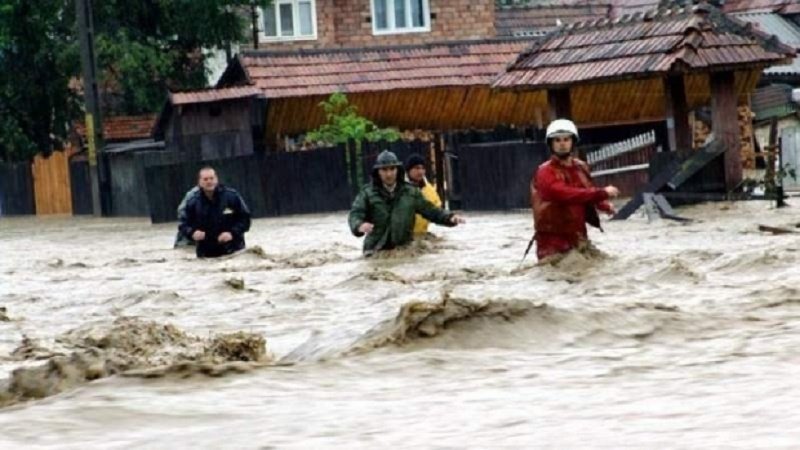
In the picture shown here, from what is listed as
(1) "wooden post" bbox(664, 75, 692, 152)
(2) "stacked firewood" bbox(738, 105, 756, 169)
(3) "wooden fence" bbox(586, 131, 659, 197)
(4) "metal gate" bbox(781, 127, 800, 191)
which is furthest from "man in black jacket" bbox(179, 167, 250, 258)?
(2) "stacked firewood" bbox(738, 105, 756, 169)

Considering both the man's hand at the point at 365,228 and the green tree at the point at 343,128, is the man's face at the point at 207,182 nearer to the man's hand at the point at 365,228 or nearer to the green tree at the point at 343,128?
the man's hand at the point at 365,228

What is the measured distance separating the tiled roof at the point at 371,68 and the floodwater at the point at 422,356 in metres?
22.6

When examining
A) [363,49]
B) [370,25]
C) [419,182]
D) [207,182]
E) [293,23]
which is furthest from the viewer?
[293,23]

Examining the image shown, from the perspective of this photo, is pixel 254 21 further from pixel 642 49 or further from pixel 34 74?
Result: pixel 642 49

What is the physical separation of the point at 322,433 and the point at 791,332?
3589mm

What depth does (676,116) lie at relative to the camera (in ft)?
95.1

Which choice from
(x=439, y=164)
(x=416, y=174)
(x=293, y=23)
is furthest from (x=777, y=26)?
(x=416, y=174)

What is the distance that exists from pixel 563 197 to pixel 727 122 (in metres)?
13.5

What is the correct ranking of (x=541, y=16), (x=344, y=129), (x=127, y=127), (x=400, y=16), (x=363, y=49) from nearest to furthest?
1. (x=344, y=129)
2. (x=363, y=49)
3. (x=127, y=127)
4. (x=400, y=16)
5. (x=541, y=16)

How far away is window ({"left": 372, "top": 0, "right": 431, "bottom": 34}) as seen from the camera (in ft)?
172

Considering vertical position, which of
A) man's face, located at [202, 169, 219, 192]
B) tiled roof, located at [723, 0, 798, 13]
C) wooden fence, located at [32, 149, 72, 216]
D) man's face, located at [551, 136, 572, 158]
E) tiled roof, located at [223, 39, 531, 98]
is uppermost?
tiled roof, located at [723, 0, 798, 13]

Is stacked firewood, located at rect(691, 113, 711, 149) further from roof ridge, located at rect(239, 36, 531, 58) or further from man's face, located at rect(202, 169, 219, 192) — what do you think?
man's face, located at rect(202, 169, 219, 192)

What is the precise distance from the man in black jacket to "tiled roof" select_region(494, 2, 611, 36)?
38.4m

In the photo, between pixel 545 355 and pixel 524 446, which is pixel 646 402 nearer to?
pixel 524 446
